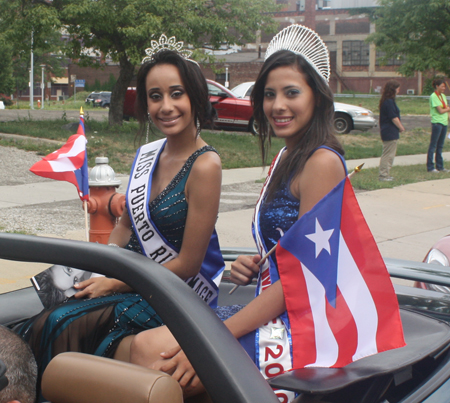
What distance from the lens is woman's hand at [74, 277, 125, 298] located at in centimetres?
208

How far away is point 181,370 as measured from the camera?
145 cm

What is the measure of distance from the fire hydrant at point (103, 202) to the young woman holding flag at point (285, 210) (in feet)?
4.43

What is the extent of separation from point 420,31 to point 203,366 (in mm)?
31601

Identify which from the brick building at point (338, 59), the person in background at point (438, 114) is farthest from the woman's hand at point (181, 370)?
the brick building at point (338, 59)

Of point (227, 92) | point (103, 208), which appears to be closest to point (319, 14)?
point (227, 92)

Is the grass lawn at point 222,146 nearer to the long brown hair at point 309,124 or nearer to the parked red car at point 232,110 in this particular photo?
the parked red car at point 232,110

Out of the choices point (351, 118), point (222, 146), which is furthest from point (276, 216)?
point (351, 118)

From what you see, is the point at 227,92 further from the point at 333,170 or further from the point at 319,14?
the point at 319,14

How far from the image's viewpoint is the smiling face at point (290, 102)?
2.13 metres

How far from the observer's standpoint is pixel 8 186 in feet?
29.6

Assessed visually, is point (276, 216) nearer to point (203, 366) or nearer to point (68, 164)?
point (203, 366)

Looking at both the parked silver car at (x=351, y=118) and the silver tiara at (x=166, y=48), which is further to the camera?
the parked silver car at (x=351, y=118)

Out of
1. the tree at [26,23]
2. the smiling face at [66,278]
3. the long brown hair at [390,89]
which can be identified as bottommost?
the smiling face at [66,278]

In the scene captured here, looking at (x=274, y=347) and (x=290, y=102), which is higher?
(x=290, y=102)
